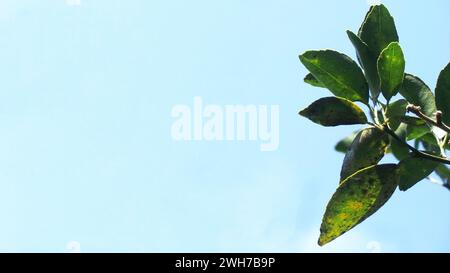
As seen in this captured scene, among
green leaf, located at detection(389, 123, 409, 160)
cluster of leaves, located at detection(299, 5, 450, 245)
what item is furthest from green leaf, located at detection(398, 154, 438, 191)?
green leaf, located at detection(389, 123, 409, 160)

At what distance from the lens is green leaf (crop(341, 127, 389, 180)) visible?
1327 millimetres

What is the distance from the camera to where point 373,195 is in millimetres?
1334

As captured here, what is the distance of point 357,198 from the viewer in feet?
4.36

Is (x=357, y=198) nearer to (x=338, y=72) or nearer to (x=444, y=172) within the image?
(x=338, y=72)

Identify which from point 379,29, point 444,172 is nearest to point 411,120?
point 379,29

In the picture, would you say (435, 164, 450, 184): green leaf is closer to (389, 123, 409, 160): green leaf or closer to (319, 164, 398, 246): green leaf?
(389, 123, 409, 160): green leaf

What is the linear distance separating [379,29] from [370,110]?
16cm

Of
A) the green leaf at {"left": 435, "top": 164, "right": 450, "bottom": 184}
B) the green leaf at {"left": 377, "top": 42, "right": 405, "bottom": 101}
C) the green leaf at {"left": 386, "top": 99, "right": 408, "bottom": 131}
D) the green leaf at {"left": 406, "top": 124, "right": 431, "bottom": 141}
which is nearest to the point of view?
the green leaf at {"left": 377, "top": 42, "right": 405, "bottom": 101}

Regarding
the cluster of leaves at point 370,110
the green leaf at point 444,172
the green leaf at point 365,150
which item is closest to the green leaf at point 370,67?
the cluster of leaves at point 370,110
